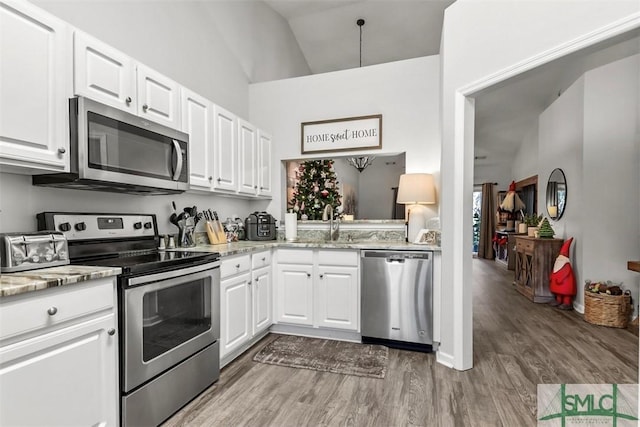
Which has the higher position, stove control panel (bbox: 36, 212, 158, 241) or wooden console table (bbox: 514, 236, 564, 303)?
stove control panel (bbox: 36, 212, 158, 241)

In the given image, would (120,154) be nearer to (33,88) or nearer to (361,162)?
(33,88)

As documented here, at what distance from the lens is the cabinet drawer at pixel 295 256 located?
3150 mm

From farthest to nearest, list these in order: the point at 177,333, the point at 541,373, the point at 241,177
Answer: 1. the point at 241,177
2. the point at 541,373
3. the point at 177,333

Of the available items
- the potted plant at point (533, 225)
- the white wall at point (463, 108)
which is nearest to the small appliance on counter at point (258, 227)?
the white wall at point (463, 108)

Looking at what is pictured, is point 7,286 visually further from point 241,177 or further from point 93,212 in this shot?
point 241,177

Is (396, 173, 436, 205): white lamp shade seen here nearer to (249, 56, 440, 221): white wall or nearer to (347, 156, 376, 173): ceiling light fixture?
(249, 56, 440, 221): white wall

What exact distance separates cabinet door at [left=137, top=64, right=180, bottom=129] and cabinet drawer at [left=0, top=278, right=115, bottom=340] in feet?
3.96

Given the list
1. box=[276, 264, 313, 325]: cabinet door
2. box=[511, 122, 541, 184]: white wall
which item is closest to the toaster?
box=[276, 264, 313, 325]: cabinet door

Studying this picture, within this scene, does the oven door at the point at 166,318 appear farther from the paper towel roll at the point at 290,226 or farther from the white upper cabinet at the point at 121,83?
the paper towel roll at the point at 290,226

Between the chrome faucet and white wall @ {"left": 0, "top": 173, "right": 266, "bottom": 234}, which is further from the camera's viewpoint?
the chrome faucet

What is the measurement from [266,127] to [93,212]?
2.35m

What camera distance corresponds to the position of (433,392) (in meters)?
2.20

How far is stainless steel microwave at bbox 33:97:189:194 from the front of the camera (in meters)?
A: 1.70

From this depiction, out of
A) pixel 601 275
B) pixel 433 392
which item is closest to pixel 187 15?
pixel 433 392
